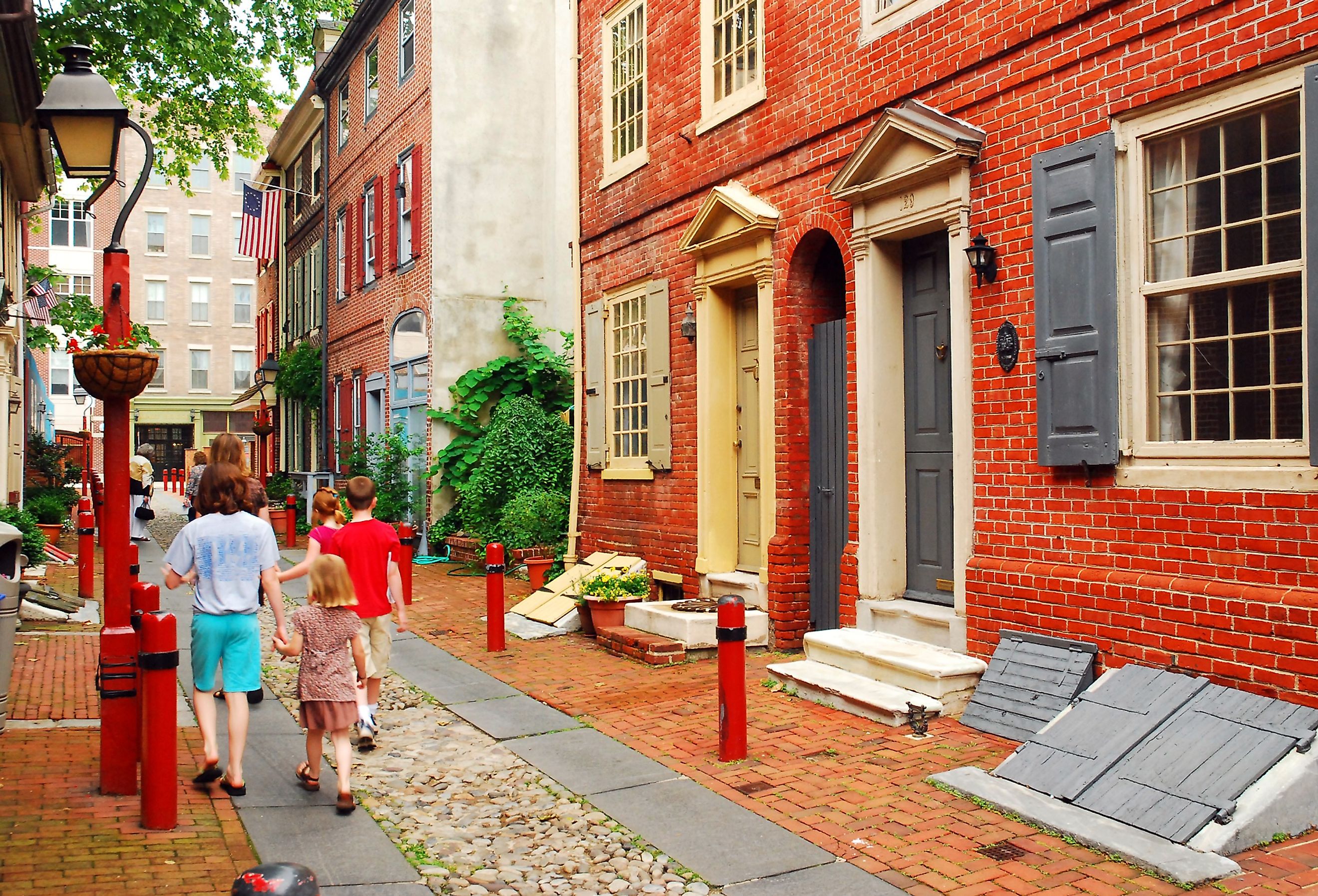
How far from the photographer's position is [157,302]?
46594mm

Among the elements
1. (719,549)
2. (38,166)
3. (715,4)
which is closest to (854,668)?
(719,549)

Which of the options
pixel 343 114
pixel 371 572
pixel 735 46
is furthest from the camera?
pixel 343 114

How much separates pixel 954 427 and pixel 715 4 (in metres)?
4.96

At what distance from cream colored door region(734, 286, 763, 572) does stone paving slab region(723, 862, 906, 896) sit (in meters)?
5.24

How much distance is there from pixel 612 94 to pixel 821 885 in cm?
945

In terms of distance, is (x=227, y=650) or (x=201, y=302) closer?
(x=227, y=650)

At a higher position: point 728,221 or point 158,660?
point 728,221

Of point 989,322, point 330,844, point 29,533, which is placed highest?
point 989,322

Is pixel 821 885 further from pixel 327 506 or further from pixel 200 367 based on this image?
pixel 200 367

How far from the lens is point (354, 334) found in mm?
21625

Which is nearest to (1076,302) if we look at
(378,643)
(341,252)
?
(378,643)

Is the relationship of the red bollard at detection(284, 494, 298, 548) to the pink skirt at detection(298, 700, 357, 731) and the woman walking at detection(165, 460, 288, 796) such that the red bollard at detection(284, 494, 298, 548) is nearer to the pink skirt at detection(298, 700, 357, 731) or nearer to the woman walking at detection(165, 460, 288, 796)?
the woman walking at detection(165, 460, 288, 796)

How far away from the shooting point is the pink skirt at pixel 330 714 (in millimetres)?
5344

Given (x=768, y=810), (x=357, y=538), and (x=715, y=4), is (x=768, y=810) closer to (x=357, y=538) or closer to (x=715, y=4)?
(x=357, y=538)
